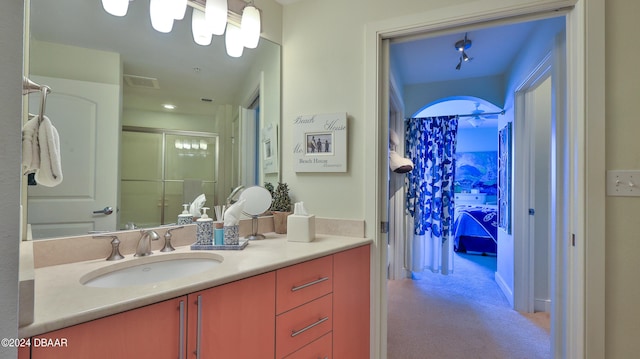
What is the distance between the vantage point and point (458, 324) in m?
2.44

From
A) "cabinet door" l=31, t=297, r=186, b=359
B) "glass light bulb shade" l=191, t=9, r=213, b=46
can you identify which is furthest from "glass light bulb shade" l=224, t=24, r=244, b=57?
"cabinet door" l=31, t=297, r=186, b=359

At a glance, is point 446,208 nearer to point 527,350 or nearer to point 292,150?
point 527,350

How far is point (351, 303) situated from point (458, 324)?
4.70 ft

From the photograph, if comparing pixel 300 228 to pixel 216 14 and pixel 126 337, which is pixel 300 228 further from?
pixel 216 14

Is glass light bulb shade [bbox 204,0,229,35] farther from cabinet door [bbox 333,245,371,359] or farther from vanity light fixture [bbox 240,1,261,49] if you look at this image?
cabinet door [bbox 333,245,371,359]

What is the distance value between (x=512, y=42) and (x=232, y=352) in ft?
10.7

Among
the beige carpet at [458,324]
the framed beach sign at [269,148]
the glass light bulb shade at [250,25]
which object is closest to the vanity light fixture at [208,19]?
the glass light bulb shade at [250,25]

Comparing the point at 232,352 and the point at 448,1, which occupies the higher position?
the point at 448,1

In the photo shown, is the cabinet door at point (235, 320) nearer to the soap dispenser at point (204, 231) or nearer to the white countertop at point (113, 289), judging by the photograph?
the white countertop at point (113, 289)

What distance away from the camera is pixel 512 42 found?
106 inches

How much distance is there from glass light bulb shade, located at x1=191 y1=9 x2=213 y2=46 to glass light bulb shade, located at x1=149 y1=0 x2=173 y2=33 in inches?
6.6

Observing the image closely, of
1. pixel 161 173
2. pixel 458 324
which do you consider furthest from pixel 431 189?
pixel 161 173

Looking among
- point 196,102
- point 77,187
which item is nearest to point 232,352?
point 77,187

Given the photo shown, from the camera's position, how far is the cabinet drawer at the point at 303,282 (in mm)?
1158
